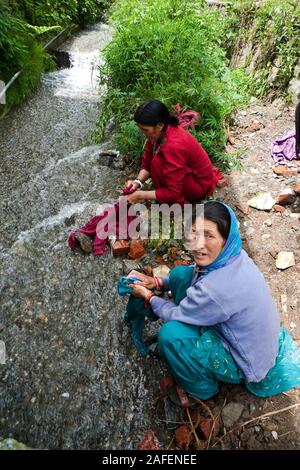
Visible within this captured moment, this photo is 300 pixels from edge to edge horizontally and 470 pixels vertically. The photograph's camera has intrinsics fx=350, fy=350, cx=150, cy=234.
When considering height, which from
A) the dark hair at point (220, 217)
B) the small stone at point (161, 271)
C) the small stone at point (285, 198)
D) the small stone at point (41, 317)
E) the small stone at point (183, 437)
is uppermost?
the dark hair at point (220, 217)

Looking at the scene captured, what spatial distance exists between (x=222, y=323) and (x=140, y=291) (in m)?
0.62

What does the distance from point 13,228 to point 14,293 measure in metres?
0.95

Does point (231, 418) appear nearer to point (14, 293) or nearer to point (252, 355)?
point (252, 355)

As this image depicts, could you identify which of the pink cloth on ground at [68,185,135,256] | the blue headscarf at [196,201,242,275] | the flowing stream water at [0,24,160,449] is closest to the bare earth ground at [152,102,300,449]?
the flowing stream water at [0,24,160,449]

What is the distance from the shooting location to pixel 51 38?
28.3ft

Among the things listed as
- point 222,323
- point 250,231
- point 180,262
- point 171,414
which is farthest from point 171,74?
point 171,414

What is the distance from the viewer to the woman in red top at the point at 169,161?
2887 millimetres

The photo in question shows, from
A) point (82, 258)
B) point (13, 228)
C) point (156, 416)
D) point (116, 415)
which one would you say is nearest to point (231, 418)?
point (156, 416)

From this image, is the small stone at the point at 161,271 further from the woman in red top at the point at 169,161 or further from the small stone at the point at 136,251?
the woman in red top at the point at 169,161

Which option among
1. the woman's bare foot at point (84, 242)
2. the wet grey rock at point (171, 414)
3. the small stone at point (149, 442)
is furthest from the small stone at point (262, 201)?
the small stone at point (149, 442)

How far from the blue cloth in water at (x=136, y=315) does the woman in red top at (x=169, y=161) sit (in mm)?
1092

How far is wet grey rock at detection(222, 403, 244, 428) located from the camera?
2230 millimetres

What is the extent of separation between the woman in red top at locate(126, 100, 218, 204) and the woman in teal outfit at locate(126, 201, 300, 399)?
4.00ft

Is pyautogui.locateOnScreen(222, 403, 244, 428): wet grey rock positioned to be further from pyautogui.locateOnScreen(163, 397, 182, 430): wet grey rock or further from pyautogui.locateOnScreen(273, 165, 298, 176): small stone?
pyautogui.locateOnScreen(273, 165, 298, 176): small stone
